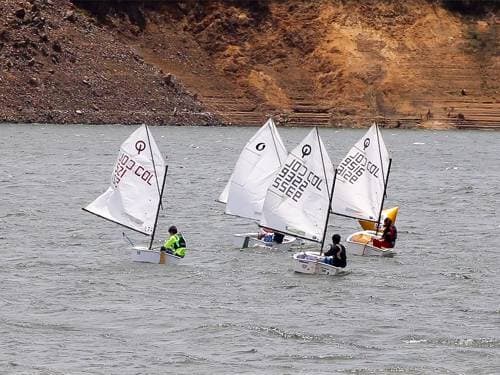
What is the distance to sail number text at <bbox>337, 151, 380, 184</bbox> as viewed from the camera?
1975 inches

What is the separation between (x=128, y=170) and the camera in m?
44.7

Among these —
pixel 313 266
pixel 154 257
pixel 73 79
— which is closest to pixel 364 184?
pixel 313 266

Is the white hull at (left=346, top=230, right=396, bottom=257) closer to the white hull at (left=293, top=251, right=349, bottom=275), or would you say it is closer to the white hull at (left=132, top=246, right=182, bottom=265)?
the white hull at (left=293, top=251, right=349, bottom=275)

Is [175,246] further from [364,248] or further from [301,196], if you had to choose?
[364,248]

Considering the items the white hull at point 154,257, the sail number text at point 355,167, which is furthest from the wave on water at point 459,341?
the sail number text at point 355,167

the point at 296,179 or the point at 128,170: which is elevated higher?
the point at 296,179

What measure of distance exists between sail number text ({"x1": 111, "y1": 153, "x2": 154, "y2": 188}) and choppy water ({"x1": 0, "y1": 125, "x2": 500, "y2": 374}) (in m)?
2.52

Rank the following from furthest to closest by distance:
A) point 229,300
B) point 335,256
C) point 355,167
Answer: point 355,167 < point 335,256 < point 229,300

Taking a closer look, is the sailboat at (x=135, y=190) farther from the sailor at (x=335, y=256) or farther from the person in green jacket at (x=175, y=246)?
the sailor at (x=335, y=256)

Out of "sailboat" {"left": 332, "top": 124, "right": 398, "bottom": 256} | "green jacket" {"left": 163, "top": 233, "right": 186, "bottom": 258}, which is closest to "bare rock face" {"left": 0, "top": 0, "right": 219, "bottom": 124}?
"sailboat" {"left": 332, "top": 124, "right": 398, "bottom": 256}

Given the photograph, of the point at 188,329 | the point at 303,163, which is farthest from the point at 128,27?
the point at 188,329

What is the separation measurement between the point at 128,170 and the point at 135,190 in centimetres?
65

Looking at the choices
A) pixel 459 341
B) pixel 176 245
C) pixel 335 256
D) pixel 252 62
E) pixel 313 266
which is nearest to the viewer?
pixel 459 341

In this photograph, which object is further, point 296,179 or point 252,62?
point 252,62
